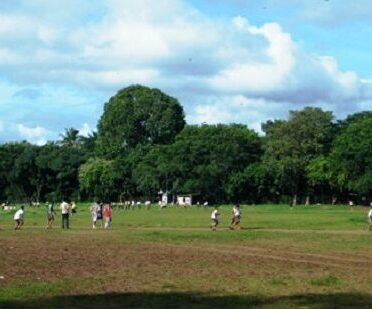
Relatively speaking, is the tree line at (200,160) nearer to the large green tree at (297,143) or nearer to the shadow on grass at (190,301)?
the large green tree at (297,143)

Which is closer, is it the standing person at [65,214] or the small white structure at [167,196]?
the standing person at [65,214]

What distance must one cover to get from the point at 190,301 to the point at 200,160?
4331 inches

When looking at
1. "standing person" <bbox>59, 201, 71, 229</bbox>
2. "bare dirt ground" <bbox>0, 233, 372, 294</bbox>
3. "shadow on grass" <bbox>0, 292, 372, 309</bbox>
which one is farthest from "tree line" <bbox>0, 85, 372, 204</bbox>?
"shadow on grass" <bbox>0, 292, 372, 309</bbox>

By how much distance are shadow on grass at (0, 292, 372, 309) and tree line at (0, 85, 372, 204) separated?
297 ft

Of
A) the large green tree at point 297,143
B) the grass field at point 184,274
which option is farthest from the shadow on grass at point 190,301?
the large green tree at point 297,143

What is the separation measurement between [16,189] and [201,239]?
414 ft

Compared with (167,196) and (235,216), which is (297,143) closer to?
(167,196)

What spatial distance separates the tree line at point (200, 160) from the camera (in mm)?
115562

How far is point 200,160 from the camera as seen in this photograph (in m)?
125

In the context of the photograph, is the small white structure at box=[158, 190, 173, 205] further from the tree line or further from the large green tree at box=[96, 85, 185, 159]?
the large green tree at box=[96, 85, 185, 159]

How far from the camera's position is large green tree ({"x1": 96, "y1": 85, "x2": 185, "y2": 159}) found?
136250mm

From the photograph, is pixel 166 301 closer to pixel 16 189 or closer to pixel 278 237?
pixel 278 237

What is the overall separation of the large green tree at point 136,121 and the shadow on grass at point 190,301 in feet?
394

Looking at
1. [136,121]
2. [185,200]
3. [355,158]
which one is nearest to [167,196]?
[185,200]
